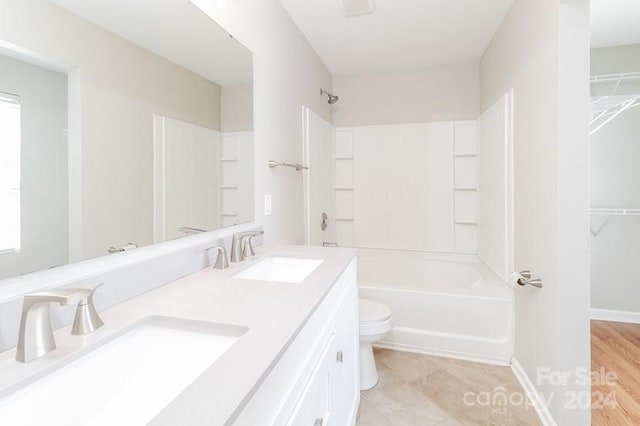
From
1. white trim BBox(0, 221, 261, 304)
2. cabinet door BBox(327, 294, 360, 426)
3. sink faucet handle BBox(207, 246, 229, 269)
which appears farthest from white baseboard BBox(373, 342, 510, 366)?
white trim BBox(0, 221, 261, 304)

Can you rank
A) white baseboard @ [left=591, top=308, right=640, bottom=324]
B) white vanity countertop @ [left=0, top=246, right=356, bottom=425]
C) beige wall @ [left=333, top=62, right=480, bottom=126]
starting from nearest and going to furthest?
white vanity countertop @ [left=0, top=246, right=356, bottom=425], white baseboard @ [left=591, top=308, right=640, bottom=324], beige wall @ [left=333, top=62, right=480, bottom=126]

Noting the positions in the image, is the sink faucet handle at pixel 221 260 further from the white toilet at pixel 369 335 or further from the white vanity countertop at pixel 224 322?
the white toilet at pixel 369 335

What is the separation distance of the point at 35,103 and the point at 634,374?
3217mm

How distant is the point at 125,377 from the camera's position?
724 mm

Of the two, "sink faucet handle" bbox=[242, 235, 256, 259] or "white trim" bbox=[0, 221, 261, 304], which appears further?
"sink faucet handle" bbox=[242, 235, 256, 259]

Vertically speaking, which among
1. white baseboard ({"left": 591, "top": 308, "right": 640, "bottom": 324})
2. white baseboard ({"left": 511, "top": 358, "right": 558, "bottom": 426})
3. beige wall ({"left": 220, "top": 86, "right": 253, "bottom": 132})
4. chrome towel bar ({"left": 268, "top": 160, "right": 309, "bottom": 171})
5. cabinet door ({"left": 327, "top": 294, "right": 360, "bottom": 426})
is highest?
beige wall ({"left": 220, "top": 86, "right": 253, "bottom": 132})

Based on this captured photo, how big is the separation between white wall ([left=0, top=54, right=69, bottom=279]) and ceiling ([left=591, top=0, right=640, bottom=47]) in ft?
10.0

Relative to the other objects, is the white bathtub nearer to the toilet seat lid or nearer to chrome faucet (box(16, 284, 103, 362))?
the toilet seat lid

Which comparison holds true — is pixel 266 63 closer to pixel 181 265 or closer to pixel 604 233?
Result: pixel 181 265

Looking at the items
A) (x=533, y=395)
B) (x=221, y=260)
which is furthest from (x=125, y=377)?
(x=533, y=395)

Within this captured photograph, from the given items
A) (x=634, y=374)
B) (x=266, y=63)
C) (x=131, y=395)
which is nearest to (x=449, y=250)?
(x=634, y=374)

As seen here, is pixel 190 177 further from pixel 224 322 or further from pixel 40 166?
pixel 224 322

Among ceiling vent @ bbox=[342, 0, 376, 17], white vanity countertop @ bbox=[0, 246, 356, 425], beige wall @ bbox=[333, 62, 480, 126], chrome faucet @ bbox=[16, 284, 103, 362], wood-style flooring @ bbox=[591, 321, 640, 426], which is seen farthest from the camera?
beige wall @ bbox=[333, 62, 480, 126]

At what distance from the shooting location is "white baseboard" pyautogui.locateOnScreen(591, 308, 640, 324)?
2730 mm
